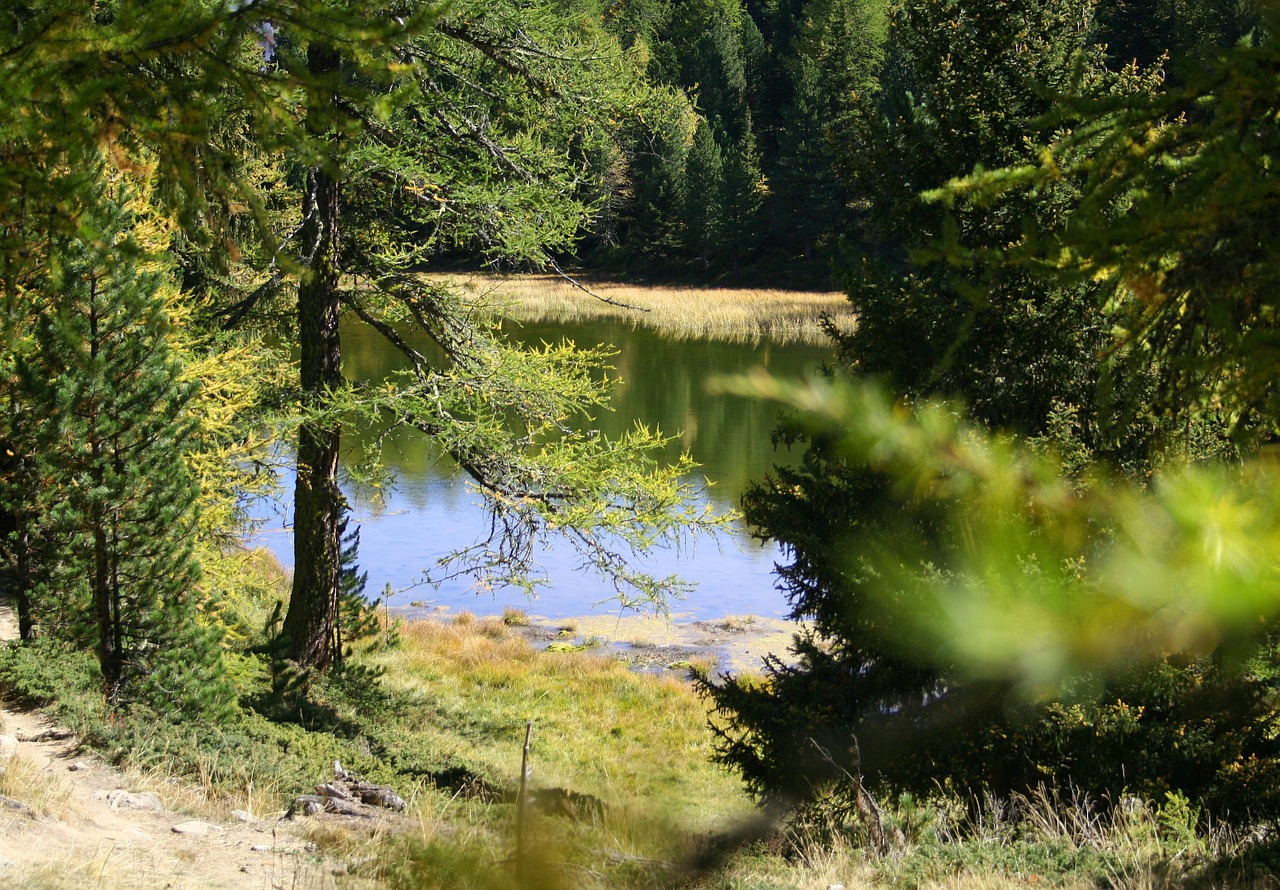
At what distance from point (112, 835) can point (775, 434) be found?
14.4 ft

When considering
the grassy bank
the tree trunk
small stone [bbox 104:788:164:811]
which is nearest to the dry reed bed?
the grassy bank

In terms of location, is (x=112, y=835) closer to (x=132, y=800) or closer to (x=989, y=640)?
(x=132, y=800)

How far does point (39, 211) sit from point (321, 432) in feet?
18.9

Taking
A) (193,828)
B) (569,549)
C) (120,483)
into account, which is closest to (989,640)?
(193,828)

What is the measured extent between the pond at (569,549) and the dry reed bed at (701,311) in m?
6.00

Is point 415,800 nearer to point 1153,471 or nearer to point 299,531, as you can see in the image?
point 299,531

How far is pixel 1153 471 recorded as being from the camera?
239 inches

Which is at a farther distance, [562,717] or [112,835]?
[562,717]

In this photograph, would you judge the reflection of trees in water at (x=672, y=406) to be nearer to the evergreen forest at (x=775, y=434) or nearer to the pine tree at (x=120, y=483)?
the evergreen forest at (x=775, y=434)

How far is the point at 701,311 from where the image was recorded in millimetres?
40906

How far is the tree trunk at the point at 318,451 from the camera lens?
924 cm

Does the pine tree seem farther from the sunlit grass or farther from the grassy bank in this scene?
the sunlit grass

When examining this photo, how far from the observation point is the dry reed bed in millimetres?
37562

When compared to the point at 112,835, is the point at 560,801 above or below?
below
